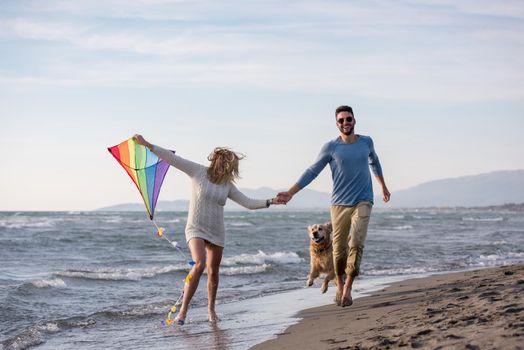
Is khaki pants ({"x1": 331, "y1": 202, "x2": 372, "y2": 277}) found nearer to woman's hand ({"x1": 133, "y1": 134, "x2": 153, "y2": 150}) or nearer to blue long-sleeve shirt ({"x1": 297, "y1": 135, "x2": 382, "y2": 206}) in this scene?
blue long-sleeve shirt ({"x1": 297, "y1": 135, "x2": 382, "y2": 206})

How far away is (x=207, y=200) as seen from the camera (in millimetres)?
6547

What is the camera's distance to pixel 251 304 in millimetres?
8508

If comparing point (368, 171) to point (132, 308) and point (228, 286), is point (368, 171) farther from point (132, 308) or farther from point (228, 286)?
point (228, 286)

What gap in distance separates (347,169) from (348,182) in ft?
0.45

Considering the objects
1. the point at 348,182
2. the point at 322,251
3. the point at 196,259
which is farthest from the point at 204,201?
the point at 322,251

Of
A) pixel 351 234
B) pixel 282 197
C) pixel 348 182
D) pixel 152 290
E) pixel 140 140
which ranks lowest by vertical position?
pixel 152 290

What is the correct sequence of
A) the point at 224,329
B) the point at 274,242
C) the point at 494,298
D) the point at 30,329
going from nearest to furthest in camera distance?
the point at 494,298, the point at 224,329, the point at 30,329, the point at 274,242

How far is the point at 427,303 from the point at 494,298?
91cm

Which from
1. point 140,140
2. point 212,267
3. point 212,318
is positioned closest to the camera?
point 140,140

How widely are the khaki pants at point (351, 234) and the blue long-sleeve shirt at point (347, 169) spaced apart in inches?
3.3

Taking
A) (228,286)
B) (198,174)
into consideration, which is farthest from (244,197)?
(228,286)

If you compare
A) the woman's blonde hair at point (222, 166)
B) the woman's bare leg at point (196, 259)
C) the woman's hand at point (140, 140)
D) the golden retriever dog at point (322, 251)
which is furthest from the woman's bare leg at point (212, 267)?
the golden retriever dog at point (322, 251)

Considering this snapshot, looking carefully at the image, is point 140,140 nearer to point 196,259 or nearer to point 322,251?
point 196,259

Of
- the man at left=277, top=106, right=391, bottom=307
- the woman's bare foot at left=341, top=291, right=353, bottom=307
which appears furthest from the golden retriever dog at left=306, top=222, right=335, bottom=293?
the man at left=277, top=106, right=391, bottom=307
